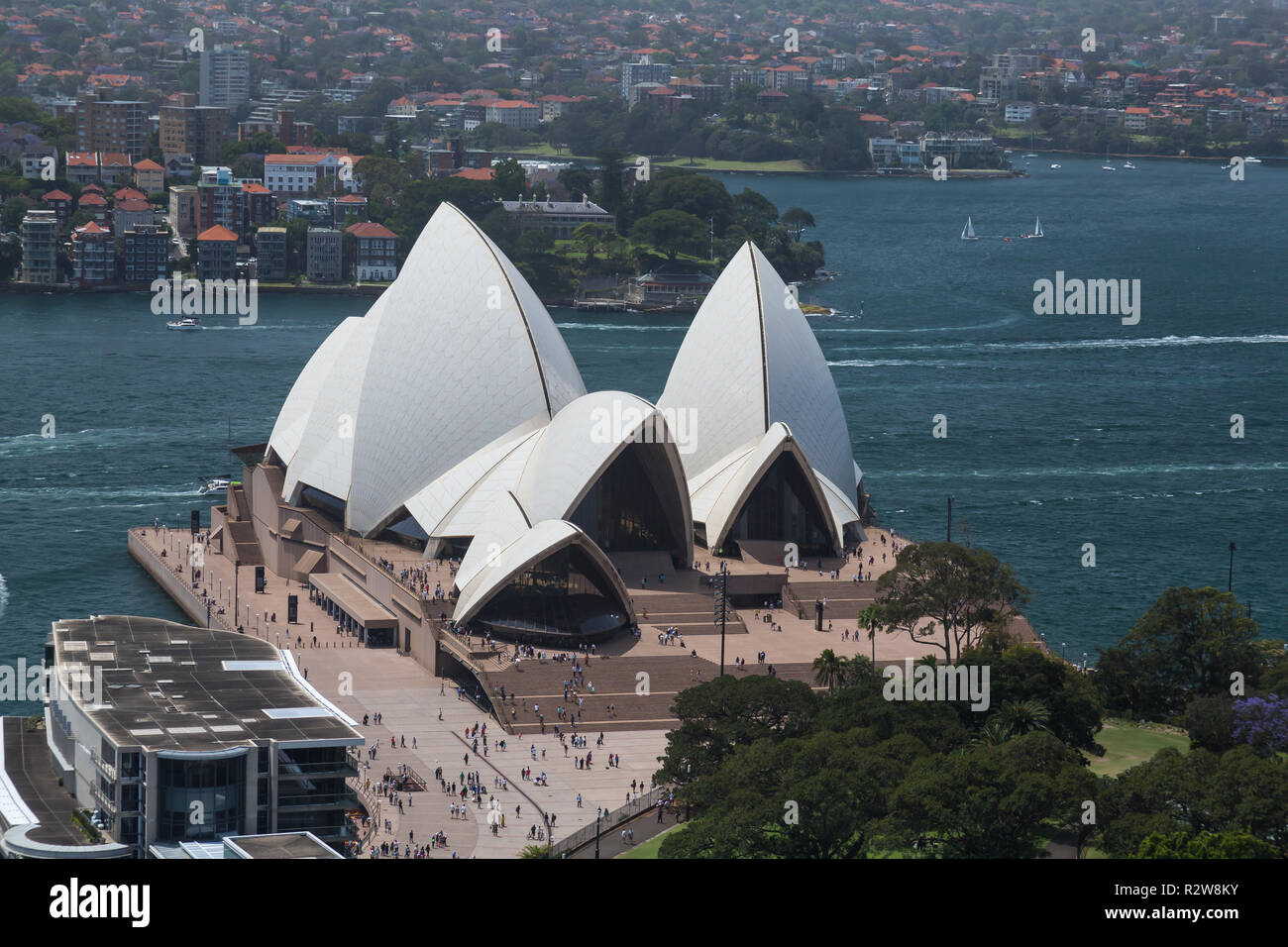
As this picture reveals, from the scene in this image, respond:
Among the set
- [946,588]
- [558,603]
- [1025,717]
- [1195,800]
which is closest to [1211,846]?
[1195,800]

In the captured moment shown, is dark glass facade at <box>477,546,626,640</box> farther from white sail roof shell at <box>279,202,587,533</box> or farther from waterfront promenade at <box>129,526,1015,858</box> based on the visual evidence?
white sail roof shell at <box>279,202,587,533</box>

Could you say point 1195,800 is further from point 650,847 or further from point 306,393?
point 306,393

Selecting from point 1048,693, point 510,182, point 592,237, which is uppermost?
point 510,182

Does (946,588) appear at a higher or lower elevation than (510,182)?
lower

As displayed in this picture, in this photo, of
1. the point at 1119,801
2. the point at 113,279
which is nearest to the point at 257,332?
the point at 113,279

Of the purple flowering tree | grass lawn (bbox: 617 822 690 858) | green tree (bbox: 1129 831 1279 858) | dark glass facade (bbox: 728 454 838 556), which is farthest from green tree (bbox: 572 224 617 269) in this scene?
green tree (bbox: 1129 831 1279 858)

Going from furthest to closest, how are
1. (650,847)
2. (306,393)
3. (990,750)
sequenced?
(306,393) < (650,847) < (990,750)
